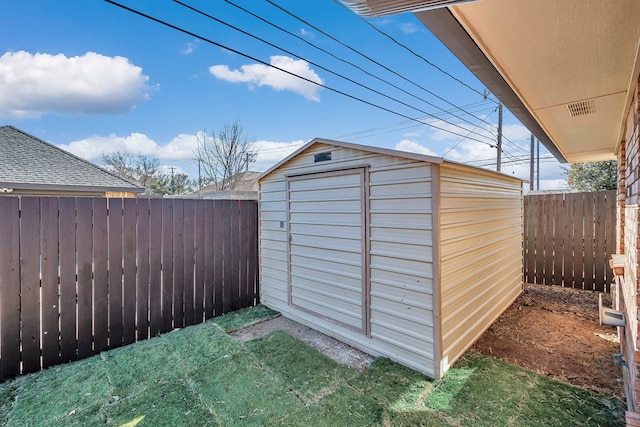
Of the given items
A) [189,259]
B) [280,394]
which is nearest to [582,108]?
[280,394]

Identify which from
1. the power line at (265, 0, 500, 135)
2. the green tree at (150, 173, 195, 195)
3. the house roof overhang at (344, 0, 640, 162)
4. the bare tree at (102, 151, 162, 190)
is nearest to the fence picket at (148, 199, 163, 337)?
the power line at (265, 0, 500, 135)

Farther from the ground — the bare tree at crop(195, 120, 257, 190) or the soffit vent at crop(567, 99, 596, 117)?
the bare tree at crop(195, 120, 257, 190)

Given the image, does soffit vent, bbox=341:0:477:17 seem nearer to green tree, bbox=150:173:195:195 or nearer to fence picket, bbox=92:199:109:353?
fence picket, bbox=92:199:109:353

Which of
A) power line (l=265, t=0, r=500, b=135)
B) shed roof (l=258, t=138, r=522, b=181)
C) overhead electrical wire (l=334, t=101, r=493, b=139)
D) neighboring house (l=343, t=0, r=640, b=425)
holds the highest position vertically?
overhead electrical wire (l=334, t=101, r=493, b=139)

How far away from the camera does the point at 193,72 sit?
9.84 meters

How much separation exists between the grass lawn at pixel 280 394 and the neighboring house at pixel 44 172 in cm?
650

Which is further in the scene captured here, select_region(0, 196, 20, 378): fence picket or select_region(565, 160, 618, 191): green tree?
select_region(565, 160, 618, 191): green tree

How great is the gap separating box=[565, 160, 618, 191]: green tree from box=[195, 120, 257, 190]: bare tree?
14.2 metres

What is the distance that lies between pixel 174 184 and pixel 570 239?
89.0 ft

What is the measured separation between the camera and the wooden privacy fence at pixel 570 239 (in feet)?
16.9

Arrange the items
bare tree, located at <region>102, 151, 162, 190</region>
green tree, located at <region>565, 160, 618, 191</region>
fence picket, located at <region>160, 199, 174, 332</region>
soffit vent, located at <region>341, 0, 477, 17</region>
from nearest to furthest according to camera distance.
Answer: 1. soffit vent, located at <region>341, 0, 477, 17</region>
2. fence picket, located at <region>160, 199, 174, 332</region>
3. green tree, located at <region>565, 160, 618, 191</region>
4. bare tree, located at <region>102, 151, 162, 190</region>

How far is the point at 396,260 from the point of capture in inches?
114

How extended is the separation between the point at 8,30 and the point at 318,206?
7077 mm

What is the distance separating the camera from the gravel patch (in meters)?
2.94
